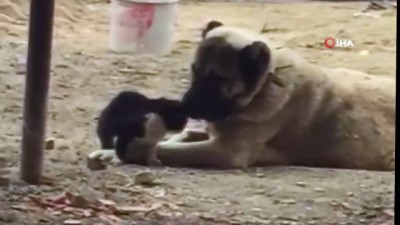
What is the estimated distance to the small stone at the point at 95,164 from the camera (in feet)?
5.76

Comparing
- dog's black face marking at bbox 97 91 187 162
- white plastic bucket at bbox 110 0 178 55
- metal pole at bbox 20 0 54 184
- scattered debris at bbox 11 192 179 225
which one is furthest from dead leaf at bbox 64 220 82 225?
white plastic bucket at bbox 110 0 178 55

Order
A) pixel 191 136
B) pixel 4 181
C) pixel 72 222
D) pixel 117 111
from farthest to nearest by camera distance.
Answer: pixel 191 136
pixel 117 111
pixel 4 181
pixel 72 222

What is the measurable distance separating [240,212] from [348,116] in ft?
1.33

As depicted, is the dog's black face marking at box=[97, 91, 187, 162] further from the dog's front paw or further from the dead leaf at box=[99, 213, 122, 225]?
the dead leaf at box=[99, 213, 122, 225]

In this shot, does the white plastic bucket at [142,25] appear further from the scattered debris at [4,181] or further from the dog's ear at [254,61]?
the scattered debris at [4,181]

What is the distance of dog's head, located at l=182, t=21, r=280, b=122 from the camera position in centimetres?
188

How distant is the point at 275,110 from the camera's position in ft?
6.40

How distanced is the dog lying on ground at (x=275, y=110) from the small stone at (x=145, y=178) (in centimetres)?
8

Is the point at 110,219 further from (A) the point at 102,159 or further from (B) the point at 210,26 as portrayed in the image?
(B) the point at 210,26

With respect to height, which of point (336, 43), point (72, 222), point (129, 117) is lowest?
point (72, 222)

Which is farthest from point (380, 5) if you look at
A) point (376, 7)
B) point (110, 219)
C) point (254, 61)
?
point (110, 219)

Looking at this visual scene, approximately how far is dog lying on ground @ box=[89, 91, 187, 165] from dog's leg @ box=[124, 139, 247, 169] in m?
0.01

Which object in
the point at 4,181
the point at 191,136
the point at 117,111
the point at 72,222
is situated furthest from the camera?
the point at 191,136

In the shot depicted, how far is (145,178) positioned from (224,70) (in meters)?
0.25
